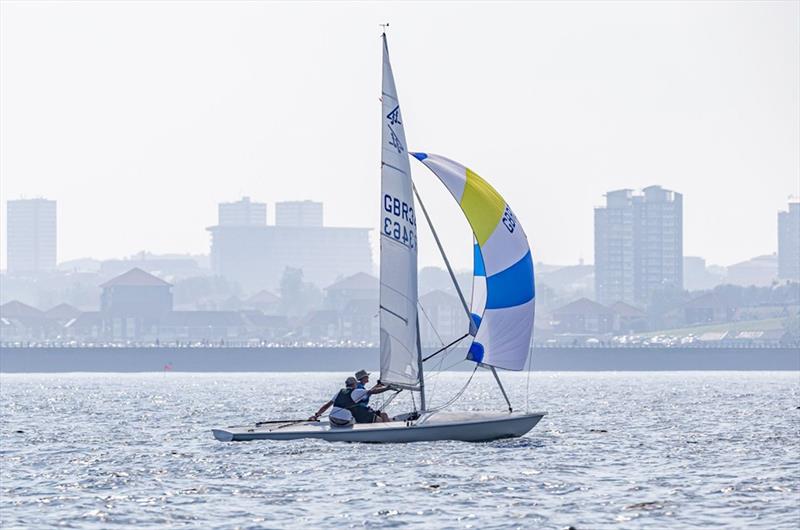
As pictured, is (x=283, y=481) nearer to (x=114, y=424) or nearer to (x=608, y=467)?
(x=608, y=467)

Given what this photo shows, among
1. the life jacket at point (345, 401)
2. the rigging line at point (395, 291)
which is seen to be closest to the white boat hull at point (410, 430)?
the life jacket at point (345, 401)

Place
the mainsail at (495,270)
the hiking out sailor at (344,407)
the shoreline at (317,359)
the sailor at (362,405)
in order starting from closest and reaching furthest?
1. the hiking out sailor at (344,407)
2. the sailor at (362,405)
3. the mainsail at (495,270)
4. the shoreline at (317,359)

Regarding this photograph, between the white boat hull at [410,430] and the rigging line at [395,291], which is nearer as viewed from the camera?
the white boat hull at [410,430]

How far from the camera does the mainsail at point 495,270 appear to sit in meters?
33.4

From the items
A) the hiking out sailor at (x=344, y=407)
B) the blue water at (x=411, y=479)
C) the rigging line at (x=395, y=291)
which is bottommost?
the blue water at (x=411, y=479)

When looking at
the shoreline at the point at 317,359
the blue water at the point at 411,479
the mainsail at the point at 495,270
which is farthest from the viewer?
the shoreline at the point at 317,359

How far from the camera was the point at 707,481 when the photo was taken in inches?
1051

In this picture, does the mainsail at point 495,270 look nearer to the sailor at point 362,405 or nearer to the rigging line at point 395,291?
the rigging line at point 395,291

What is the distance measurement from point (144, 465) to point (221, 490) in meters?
4.87

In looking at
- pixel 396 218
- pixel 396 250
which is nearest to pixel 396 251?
pixel 396 250

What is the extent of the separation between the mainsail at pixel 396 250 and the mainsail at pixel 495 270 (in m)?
1.12

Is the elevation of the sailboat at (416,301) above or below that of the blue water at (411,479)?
above

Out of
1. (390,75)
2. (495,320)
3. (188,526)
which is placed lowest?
(188,526)

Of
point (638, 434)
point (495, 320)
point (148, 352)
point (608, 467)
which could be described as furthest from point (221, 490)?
point (148, 352)
